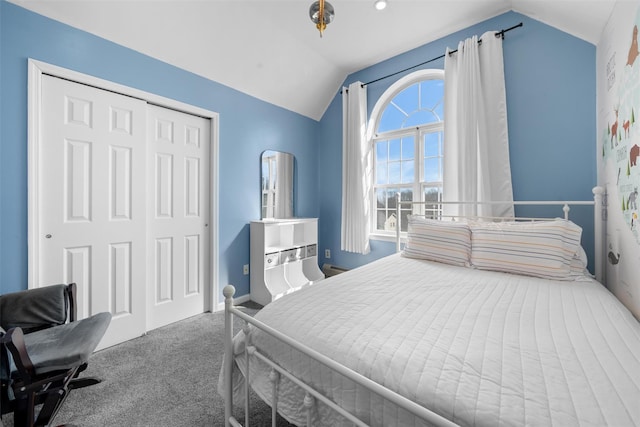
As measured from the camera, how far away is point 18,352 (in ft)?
3.72

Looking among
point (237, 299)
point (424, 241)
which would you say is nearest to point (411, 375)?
point (424, 241)

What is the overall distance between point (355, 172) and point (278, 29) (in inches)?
66.7

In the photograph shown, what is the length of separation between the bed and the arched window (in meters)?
1.58

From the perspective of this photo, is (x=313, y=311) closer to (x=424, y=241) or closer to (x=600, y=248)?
(x=424, y=241)

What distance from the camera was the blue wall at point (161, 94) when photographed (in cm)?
166

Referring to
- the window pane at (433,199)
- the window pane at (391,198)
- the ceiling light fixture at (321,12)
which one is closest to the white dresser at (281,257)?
the window pane at (391,198)

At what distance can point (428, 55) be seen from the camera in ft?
9.29

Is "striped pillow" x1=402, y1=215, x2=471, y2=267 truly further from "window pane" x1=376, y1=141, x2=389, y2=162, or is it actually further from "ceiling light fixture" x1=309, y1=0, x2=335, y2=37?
"ceiling light fixture" x1=309, y1=0, x2=335, y2=37

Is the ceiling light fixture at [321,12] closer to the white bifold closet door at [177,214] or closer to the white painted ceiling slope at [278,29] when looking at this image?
the white painted ceiling slope at [278,29]

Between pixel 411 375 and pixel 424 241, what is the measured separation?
1512mm

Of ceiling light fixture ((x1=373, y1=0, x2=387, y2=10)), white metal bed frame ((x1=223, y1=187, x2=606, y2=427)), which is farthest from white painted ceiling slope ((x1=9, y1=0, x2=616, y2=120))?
white metal bed frame ((x1=223, y1=187, x2=606, y2=427))

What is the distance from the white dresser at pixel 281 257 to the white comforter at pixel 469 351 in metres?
1.69

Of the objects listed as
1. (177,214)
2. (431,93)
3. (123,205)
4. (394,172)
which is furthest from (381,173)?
(123,205)

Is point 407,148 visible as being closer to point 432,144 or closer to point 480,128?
point 432,144
